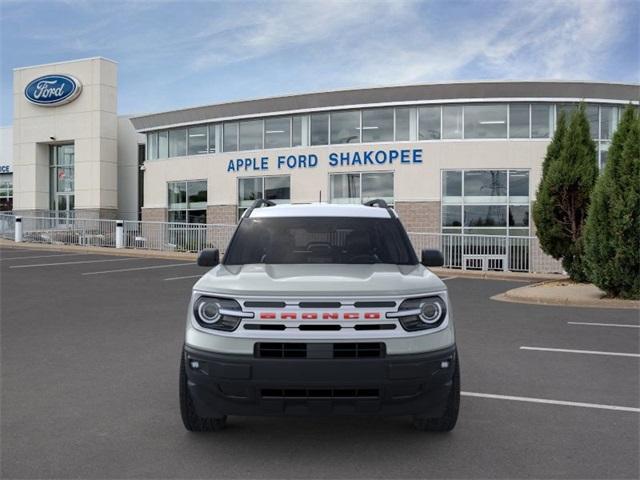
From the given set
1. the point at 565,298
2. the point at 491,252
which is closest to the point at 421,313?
the point at 565,298

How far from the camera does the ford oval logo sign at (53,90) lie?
118 ft

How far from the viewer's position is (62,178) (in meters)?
38.5

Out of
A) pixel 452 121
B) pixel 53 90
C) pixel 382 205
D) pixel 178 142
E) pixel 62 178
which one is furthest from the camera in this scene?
pixel 62 178

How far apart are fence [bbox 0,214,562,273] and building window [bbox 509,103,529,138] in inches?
221

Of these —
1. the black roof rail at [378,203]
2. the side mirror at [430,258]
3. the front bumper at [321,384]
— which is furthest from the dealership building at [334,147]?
the front bumper at [321,384]

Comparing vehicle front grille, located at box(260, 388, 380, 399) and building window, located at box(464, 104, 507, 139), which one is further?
building window, located at box(464, 104, 507, 139)

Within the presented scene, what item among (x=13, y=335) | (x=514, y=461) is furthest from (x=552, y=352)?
(x=13, y=335)

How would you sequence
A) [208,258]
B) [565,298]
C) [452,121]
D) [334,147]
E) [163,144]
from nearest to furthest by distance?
[208,258], [565,298], [452,121], [334,147], [163,144]

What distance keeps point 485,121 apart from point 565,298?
47.6ft

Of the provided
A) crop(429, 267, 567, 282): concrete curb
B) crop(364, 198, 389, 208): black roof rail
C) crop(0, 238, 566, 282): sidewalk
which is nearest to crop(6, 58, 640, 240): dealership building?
crop(0, 238, 566, 282): sidewalk

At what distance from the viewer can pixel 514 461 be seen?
405 centimetres

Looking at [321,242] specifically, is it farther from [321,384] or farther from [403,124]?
[403,124]

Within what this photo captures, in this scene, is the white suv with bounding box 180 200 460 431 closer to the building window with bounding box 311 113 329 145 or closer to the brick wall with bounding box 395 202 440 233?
the brick wall with bounding box 395 202 440 233

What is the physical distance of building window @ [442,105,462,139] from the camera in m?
26.1
